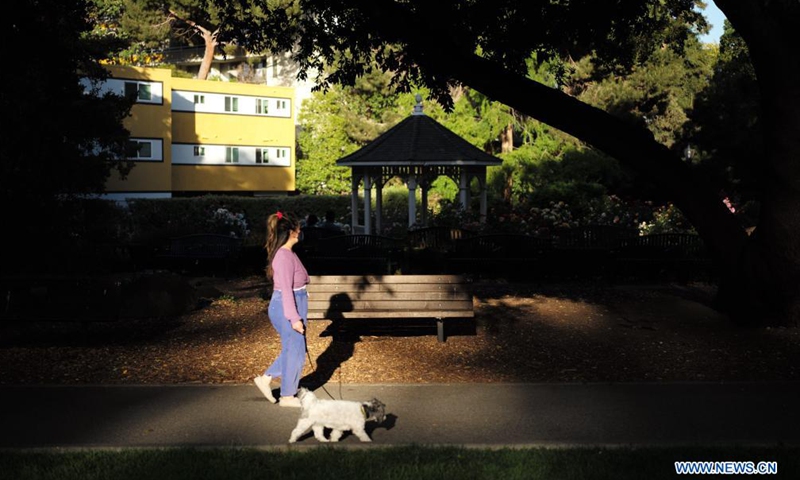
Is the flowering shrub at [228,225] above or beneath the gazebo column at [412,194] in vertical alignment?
beneath

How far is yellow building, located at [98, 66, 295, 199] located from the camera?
5012 cm

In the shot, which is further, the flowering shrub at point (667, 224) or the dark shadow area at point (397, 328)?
the flowering shrub at point (667, 224)

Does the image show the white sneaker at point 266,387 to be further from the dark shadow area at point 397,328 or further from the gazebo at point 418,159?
the gazebo at point 418,159

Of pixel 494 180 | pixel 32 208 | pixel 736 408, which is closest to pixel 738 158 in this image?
pixel 494 180

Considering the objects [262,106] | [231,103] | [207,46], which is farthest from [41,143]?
[207,46]

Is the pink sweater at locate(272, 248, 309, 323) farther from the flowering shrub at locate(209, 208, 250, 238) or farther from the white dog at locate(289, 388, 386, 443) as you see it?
the flowering shrub at locate(209, 208, 250, 238)

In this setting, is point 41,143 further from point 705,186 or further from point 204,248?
point 705,186

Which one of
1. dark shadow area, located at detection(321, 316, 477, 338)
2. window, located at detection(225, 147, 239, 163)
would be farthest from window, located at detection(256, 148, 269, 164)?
dark shadow area, located at detection(321, 316, 477, 338)

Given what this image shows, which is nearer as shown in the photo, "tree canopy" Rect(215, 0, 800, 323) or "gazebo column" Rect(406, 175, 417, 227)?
"tree canopy" Rect(215, 0, 800, 323)

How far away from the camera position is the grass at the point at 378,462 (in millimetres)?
6238

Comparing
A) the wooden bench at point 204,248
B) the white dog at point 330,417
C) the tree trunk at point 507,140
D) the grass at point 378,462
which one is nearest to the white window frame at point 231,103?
the tree trunk at point 507,140

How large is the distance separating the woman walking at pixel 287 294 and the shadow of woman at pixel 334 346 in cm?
94

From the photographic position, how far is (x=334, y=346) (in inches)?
449

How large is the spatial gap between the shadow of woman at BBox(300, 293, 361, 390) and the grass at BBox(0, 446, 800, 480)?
2565 mm
